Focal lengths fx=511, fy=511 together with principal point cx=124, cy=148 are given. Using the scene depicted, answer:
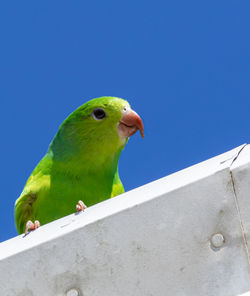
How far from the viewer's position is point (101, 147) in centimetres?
654

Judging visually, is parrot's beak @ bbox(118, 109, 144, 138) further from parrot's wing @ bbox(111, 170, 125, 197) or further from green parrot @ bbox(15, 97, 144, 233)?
parrot's wing @ bbox(111, 170, 125, 197)

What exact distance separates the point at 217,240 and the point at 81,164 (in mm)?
4369

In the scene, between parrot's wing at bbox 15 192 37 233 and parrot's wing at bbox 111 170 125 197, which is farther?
parrot's wing at bbox 111 170 125 197

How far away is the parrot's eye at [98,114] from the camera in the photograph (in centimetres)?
665

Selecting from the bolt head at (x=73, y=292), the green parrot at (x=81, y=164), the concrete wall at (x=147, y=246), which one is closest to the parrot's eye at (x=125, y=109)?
the green parrot at (x=81, y=164)

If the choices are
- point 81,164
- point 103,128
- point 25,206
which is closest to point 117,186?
point 81,164

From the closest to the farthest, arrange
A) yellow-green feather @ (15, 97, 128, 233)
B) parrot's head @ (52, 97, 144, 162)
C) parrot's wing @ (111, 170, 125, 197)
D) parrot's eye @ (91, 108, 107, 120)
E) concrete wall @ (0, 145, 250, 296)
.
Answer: concrete wall @ (0, 145, 250, 296), yellow-green feather @ (15, 97, 128, 233), parrot's wing @ (111, 170, 125, 197), parrot's head @ (52, 97, 144, 162), parrot's eye @ (91, 108, 107, 120)

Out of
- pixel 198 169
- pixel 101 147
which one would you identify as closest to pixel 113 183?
pixel 101 147

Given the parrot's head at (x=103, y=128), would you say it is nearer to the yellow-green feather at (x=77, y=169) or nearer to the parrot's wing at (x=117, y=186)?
the yellow-green feather at (x=77, y=169)

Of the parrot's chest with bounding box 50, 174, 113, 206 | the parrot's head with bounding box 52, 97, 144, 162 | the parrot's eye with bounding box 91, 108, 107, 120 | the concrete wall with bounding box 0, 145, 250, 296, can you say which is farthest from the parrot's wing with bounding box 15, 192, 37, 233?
the concrete wall with bounding box 0, 145, 250, 296

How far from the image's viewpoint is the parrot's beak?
254 inches

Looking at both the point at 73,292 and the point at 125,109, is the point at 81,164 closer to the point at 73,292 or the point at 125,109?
the point at 125,109

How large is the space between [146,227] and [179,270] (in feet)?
0.73

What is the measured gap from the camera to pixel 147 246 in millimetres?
2164
